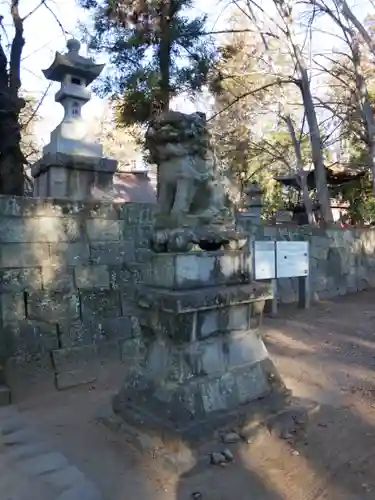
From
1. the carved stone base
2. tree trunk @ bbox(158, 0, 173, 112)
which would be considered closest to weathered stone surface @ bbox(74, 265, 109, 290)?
the carved stone base

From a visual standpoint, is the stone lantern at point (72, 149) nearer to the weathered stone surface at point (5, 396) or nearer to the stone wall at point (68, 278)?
the stone wall at point (68, 278)

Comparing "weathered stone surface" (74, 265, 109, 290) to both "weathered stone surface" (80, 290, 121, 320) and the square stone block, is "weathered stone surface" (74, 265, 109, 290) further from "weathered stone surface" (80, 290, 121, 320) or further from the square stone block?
the square stone block

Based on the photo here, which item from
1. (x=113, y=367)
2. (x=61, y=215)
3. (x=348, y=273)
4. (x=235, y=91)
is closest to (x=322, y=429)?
(x=113, y=367)

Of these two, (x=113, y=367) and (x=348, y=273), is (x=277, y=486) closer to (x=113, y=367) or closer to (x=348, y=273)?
(x=113, y=367)

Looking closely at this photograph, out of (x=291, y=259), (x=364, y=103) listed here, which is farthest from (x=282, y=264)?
(x=364, y=103)

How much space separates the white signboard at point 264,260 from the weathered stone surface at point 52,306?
3.19 m

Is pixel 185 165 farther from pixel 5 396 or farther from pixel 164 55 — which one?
pixel 164 55

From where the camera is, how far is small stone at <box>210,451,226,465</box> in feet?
9.41

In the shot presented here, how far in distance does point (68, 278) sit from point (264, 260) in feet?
11.2

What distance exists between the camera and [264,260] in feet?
23.2

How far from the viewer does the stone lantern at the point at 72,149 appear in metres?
5.49

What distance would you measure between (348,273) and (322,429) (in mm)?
6743

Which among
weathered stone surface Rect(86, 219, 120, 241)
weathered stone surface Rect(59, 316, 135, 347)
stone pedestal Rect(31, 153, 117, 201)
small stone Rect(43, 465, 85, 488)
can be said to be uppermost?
stone pedestal Rect(31, 153, 117, 201)

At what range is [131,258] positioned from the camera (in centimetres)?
532
